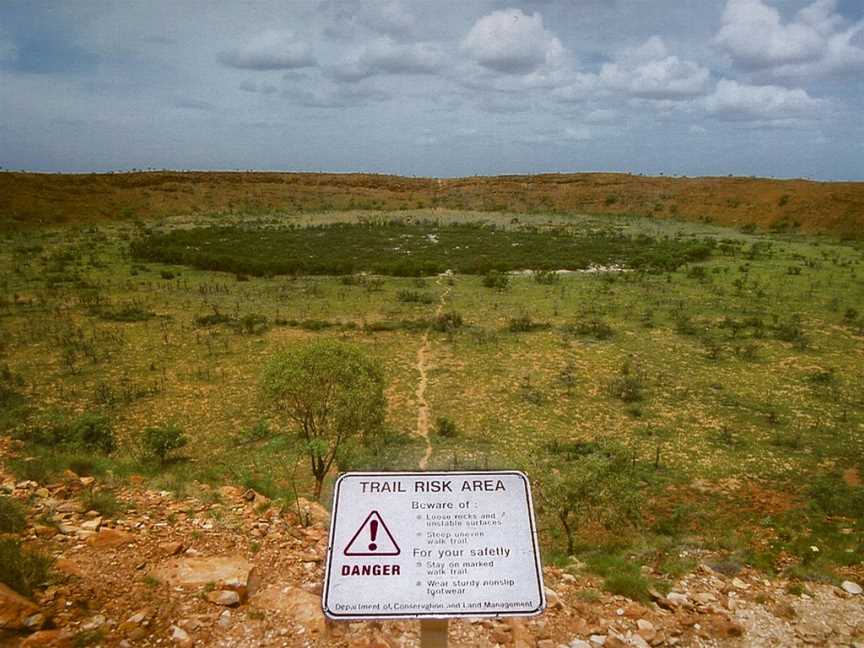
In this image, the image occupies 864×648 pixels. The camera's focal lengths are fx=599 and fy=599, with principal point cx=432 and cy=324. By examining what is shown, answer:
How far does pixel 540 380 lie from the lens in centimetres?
1694

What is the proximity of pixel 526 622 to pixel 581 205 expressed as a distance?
6138 centimetres

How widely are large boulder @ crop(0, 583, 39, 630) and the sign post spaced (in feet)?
10.5

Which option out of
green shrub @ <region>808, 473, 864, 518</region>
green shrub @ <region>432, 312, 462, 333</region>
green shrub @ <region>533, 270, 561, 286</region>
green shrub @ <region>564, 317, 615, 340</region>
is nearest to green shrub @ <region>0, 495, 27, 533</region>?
green shrub @ <region>808, 473, 864, 518</region>

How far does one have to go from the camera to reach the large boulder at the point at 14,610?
4.83 meters

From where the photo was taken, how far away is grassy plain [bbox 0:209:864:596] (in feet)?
33.8

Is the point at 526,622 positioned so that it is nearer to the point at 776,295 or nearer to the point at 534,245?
the point at 776,295

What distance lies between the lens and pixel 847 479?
38.4 ft

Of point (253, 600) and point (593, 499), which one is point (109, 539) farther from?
point (593, 499)

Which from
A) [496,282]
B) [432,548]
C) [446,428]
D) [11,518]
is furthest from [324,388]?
[496,282]

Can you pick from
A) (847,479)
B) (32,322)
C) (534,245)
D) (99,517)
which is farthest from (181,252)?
(847,479)

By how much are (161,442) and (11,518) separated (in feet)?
18.5

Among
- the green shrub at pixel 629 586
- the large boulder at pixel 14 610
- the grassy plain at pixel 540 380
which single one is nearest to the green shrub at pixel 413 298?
the grassy plain at pixel 540 380

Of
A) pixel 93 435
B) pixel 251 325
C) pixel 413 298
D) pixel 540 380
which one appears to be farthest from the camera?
pixel 413 298

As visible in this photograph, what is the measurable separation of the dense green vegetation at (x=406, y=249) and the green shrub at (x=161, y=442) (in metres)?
19.0
